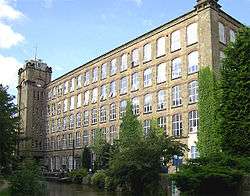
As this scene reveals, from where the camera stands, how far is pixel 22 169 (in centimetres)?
2980

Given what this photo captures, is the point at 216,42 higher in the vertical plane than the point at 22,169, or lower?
higher

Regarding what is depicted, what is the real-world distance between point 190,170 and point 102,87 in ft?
139

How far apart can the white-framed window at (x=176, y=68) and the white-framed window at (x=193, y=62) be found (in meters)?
1.84

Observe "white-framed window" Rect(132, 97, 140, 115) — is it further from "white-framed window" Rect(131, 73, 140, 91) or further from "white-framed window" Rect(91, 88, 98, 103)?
"white-framed window" Rect(91, 88, 98, 103)

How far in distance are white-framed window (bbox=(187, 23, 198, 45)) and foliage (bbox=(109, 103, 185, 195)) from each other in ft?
54.0

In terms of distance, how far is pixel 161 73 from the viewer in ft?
183

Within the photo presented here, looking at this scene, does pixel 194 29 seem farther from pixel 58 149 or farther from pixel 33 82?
pixel 33 82

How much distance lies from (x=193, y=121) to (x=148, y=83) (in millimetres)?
10900

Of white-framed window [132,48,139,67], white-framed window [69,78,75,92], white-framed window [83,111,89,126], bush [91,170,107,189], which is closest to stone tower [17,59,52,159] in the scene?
white-framed window [69,78,75,92]

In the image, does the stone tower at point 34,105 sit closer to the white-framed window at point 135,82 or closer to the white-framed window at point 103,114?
the white-framed window at point 103,114

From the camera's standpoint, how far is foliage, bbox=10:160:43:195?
95.8ft

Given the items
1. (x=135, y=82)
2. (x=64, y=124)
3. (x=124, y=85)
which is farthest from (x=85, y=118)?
(x=135, y=82)

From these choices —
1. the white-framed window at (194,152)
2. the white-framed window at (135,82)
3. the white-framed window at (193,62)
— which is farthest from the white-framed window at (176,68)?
the white-framed window at (194,152)

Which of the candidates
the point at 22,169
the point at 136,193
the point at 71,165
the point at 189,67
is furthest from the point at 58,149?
the point at 22,169
